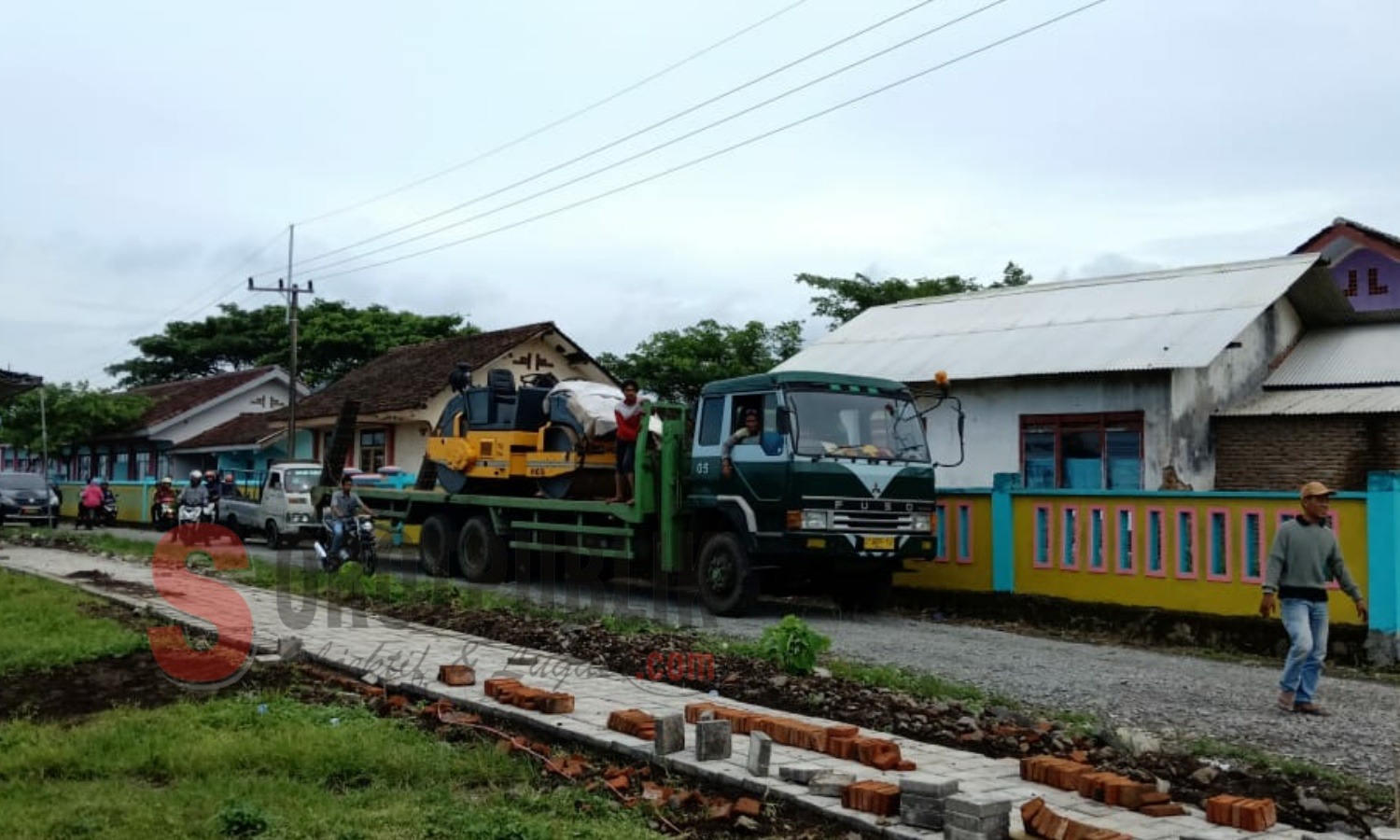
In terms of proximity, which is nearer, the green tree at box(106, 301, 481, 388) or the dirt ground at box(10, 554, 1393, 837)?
the dirt ground at box(10, 554, 1393, 837)

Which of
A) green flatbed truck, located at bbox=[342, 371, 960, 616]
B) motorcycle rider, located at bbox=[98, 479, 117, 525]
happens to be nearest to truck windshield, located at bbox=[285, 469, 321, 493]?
green flatbed truck, located at bbox=[342, 371, 960, 616]

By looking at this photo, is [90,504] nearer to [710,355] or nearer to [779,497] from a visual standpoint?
[710,355]

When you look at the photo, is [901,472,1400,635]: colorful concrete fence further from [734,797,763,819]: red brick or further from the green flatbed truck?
[734,797,763,819]: red brick

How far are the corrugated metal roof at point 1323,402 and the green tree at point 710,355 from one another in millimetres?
16167

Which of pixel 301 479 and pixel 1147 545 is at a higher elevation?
pixel 301 479

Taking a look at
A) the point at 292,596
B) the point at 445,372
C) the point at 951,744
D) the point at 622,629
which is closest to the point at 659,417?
the point at 622,629

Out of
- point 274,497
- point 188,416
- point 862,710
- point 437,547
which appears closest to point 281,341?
point 188,416

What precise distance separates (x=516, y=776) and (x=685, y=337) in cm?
2871

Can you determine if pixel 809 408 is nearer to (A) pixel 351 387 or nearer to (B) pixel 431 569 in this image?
(B) pixel 431 569

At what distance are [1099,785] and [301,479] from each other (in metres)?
20.9

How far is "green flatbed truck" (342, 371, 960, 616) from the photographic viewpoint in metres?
12.5

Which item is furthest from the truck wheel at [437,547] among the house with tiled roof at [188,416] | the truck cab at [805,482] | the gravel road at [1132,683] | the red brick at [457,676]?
the house with tiled roof at [188,416]

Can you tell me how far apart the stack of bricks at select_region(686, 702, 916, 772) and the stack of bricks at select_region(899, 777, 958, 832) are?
2.95 feet

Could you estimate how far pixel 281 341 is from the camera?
169ft
